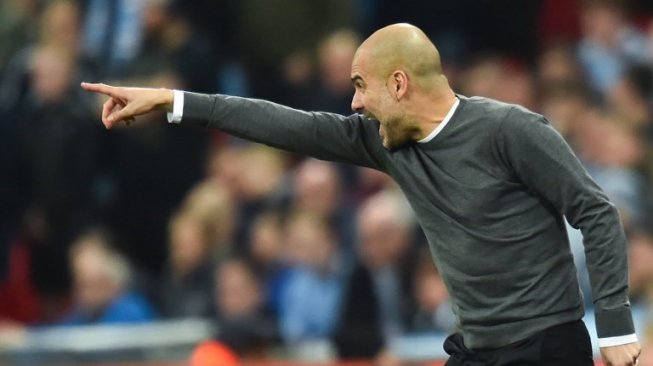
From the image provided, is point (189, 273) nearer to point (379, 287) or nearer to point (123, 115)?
point (379, 287)

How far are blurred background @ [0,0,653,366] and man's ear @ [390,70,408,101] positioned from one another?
→ 9.13ft

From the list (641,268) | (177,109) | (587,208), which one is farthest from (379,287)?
(587,208)

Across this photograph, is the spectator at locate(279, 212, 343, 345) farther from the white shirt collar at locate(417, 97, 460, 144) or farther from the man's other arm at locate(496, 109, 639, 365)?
the man's other arm at locate(496, 109, 639, 365)

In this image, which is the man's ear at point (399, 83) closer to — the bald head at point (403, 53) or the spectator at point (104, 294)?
the bald head at point (403, 53)

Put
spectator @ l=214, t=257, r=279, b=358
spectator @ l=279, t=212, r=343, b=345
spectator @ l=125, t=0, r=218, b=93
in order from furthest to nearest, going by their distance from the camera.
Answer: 1. spectator @ l=125, t=0, r=218, b=93
2. spectator @ l=279, t=212, r=343, b=345
3. spectator @ l=214, t=257, r=279, b=358

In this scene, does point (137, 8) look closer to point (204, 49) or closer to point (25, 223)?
point (204, 49)

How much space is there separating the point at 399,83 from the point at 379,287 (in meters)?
3.32

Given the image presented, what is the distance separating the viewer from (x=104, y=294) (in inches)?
347

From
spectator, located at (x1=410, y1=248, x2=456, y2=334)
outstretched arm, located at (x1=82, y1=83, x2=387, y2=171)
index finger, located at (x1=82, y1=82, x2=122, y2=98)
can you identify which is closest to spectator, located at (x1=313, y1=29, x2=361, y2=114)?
spectator, located at (x1=410, y1=248, x2=456, y2=334)

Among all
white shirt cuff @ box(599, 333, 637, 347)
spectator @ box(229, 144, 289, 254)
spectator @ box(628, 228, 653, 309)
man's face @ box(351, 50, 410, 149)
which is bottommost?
white shirt cuff @ box(599, 333, 637, 347)

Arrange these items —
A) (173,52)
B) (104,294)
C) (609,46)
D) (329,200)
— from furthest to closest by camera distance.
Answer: (173,52) → (609,46) → (104,294) → (329,200)

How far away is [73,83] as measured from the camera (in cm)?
962

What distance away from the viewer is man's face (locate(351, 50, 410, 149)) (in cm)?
464

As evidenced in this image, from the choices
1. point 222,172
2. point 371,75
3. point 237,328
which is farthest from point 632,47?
point 371,75
